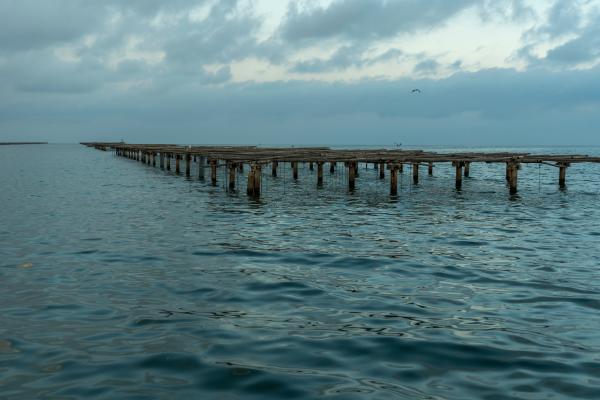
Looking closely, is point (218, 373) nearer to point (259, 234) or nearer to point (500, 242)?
point (259, 234)

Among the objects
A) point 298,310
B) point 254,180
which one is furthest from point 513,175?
point 298,310

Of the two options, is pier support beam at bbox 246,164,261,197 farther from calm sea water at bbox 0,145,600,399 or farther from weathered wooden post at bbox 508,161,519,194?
weathered wooden post at bbox 508,161,519,194

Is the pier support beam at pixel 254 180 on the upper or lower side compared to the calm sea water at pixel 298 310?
upper

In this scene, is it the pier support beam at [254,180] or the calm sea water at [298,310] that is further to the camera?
the pier support beam at [254,180]

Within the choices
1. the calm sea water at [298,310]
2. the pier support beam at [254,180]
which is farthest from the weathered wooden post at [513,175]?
the pier support beam at [254,180]

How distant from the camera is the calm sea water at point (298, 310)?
614 cm

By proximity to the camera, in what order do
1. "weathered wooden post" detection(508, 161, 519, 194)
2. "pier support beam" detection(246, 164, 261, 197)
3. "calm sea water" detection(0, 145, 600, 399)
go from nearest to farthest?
Result: 1. "calm sea water" detection(0, 145, 600, 399)
2. "pier support beam" detection(246, 164, 261, 197)
3. "weathered wooden post" detection(508, 161, 519, 194)

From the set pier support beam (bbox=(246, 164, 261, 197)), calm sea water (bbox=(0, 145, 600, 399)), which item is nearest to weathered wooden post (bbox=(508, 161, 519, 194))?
calm sea water (bbox=(0, 145, 600, 399))

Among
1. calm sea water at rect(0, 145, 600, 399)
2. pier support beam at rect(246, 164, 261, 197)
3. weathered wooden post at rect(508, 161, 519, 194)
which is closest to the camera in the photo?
calm sea water at rect(0, 145, 600, 399)

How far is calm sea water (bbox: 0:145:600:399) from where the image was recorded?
20.1ft

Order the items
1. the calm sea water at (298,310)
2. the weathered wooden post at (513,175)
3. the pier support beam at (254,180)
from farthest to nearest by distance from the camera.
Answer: the weathered wooden post at (513,175), the pier support beam at (254,180), the calm sea water at (298,310)

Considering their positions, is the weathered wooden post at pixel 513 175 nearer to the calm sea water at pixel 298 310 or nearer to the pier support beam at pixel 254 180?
the calm sea water at pixel 298 310

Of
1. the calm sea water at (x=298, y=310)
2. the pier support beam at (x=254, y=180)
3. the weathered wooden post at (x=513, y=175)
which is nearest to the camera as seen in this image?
the calm sea water at (x=298, y=310)

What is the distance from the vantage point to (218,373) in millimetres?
6316
